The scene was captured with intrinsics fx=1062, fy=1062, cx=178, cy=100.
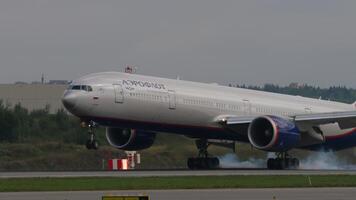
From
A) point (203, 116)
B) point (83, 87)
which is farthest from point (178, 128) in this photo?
point (83, 87)

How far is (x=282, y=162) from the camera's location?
6012cm

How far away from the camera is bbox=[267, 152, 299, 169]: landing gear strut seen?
6012cm

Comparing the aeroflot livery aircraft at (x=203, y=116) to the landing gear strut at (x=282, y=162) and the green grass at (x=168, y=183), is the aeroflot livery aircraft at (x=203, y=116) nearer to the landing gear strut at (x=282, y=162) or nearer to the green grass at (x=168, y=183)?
the landing gear strut at (x=282, y=162)

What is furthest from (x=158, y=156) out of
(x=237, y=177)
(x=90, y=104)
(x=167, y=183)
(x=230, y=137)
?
(x=167, y=183)

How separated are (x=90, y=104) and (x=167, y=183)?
13611mm

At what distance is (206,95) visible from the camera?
6028cm

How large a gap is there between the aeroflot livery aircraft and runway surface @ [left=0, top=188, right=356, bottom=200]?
690 inches

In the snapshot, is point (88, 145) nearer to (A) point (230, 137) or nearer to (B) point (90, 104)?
(B) point (90, 104)

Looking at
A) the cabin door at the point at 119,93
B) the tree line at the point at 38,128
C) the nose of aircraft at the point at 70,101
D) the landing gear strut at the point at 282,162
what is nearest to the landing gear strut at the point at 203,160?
the landing gear strut at the point at 282,162

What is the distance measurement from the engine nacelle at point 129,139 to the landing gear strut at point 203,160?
2.71 meters

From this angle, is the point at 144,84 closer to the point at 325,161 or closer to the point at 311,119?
the point at 311,119

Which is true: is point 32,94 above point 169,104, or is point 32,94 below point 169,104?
above

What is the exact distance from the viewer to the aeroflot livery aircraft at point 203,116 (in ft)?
180

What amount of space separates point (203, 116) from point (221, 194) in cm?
2432
